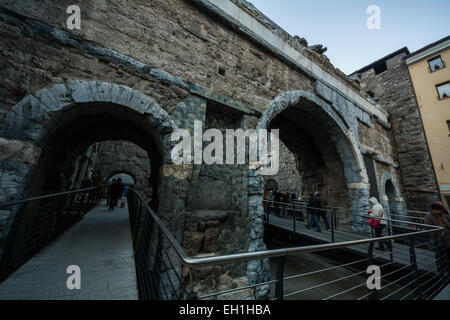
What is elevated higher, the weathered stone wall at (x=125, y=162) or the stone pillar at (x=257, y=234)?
the weathered stone wall at (x=125, y=162)

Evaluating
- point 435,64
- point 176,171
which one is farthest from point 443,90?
point 176,171

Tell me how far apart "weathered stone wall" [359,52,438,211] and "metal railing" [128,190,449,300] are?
207 inches

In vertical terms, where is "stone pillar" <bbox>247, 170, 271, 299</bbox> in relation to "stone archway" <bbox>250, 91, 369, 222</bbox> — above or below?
below

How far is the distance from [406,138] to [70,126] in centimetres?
1388

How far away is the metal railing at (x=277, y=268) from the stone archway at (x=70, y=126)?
482mm

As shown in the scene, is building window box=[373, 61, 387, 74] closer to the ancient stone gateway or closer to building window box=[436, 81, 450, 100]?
building window box=[436, 81, 450, 100]

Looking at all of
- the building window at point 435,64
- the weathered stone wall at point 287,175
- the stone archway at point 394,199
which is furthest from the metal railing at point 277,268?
the building window at point 435,64

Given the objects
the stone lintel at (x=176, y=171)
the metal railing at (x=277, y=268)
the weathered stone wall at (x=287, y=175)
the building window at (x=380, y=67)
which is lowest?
the metal railing at (x=277, y=268)

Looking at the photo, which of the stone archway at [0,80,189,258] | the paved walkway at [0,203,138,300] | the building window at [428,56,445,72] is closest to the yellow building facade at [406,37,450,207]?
the building window at [428,56,445,72]

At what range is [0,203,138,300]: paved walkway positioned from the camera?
1498mm

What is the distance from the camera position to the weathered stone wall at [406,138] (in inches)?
340

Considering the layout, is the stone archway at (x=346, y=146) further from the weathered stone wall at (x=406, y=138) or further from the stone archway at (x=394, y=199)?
the stone archway at (x=394, y=199)

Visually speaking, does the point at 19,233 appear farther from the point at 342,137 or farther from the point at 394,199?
the point at 394,199
